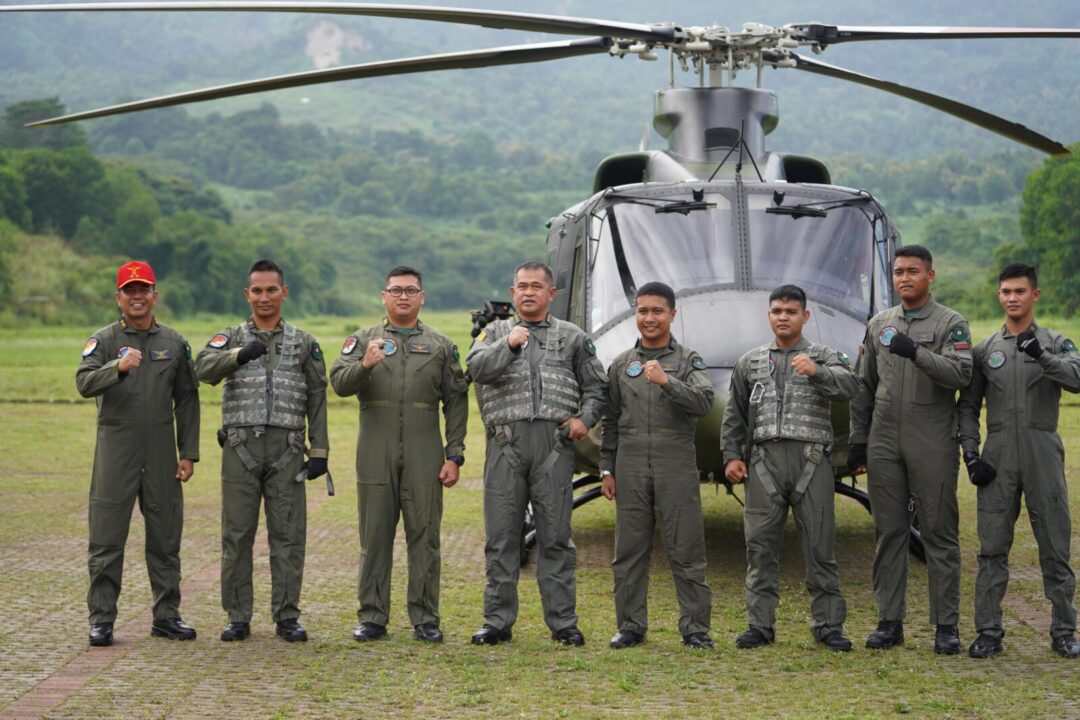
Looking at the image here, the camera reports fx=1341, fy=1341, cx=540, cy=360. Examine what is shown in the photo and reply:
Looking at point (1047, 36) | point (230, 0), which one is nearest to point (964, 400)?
point (1047, 36)

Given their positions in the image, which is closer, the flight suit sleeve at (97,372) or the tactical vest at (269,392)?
the flight suit sleeve at (97,372)

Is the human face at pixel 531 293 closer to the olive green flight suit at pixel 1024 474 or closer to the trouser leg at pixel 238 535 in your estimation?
the trouser leg at pixel 238 535

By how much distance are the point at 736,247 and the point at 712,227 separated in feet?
0.69

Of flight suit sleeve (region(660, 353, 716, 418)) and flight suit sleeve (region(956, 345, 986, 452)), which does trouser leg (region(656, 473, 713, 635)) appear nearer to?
flight suit sleeve (region(660, 353, 716, 418))

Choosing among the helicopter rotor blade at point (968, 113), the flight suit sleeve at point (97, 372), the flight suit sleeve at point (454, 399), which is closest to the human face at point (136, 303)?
the flight suit sleeve at point (97, 372)

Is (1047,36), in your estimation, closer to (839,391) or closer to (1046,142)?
(1046,142)

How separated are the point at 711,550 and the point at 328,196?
5526 inches

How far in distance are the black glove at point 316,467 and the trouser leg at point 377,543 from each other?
19cm

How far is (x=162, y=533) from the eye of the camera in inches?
246

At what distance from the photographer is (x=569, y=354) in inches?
242

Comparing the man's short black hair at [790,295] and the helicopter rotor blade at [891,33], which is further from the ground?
the helicopter rotor blade at [891,33]

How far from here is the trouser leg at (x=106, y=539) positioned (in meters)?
6.14

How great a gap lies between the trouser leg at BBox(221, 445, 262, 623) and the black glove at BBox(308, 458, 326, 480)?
251 mm

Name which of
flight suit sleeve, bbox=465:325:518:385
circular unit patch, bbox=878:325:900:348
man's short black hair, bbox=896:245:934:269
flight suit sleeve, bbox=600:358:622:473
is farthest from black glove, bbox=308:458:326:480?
man's short black hair, bbox=896:245:934:269
